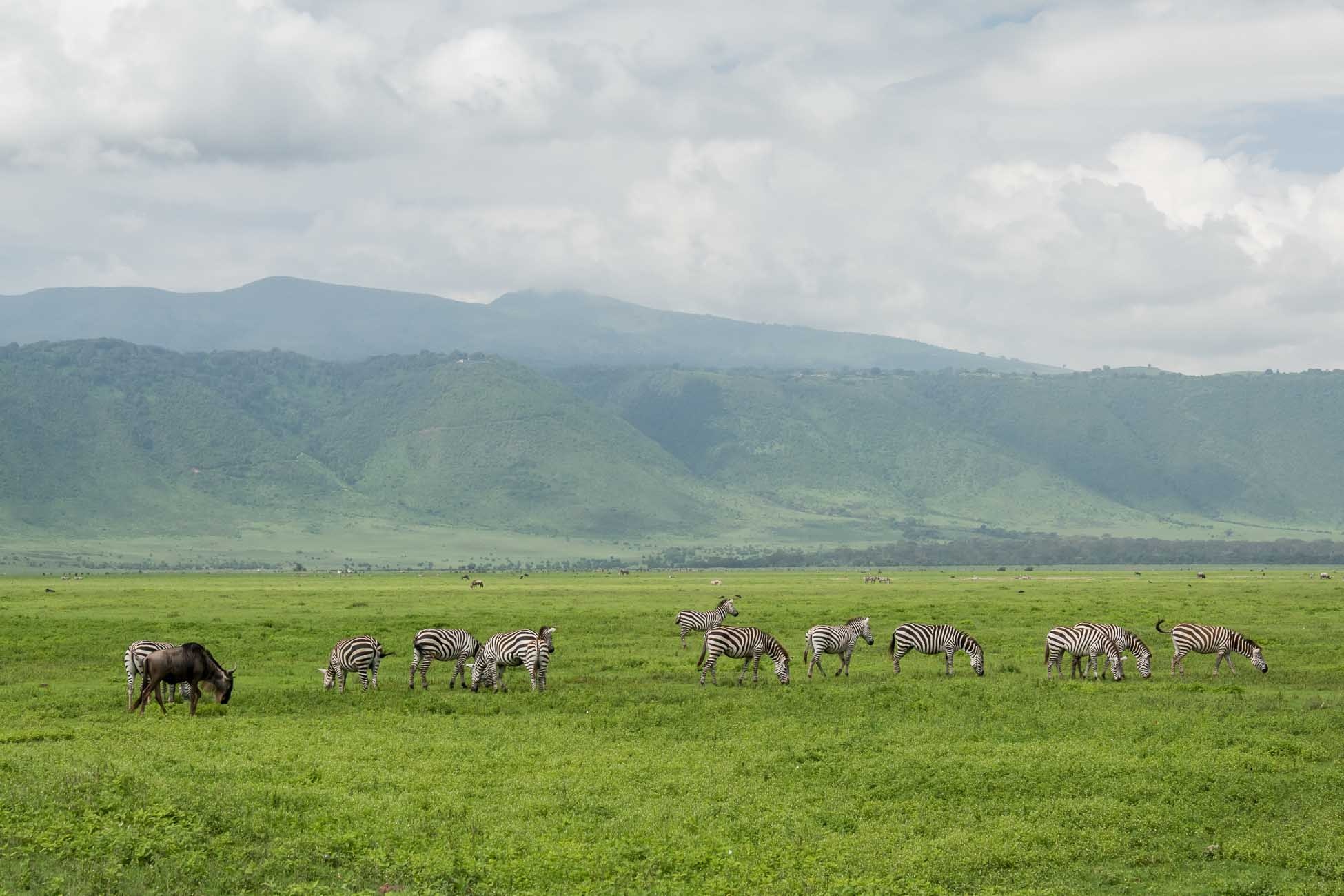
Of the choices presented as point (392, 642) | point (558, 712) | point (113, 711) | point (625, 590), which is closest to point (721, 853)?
point (558, 712)

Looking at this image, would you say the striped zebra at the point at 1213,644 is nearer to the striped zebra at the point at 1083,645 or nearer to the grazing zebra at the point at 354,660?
the striped zebra at the point at 1083,645

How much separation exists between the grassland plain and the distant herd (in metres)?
0.56

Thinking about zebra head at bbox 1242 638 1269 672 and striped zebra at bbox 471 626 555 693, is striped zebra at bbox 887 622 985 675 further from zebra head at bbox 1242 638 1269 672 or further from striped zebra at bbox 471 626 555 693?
striped zebra at bbox 471 626 555 693

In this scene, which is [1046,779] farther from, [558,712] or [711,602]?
[711,602]

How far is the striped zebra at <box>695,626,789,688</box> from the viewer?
28.8 meters

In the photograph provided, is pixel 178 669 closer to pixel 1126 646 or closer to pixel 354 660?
pixel 354 660

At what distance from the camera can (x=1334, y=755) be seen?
20.3 meters

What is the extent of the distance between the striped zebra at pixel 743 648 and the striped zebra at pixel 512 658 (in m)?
3.33

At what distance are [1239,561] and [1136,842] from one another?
17655 centimetres

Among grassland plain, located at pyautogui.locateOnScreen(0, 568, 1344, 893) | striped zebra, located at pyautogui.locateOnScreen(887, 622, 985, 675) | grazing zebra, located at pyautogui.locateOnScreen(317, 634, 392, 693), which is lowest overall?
grassland plain, located at pyautogui.locateOnScreen(0, 568, 1344, 893)

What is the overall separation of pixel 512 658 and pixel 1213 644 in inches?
626

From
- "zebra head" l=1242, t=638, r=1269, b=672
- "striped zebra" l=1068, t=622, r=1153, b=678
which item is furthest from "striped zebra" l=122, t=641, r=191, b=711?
"zebra head" l=1242, t=638, r=1269, b=672

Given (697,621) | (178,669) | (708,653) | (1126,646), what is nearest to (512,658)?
(708,653)

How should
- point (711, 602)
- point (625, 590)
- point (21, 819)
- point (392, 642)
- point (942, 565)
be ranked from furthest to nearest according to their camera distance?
point (942, 565) → point (625, 590) → point (711, 602) → point (392, 642) → point (21, 819)
